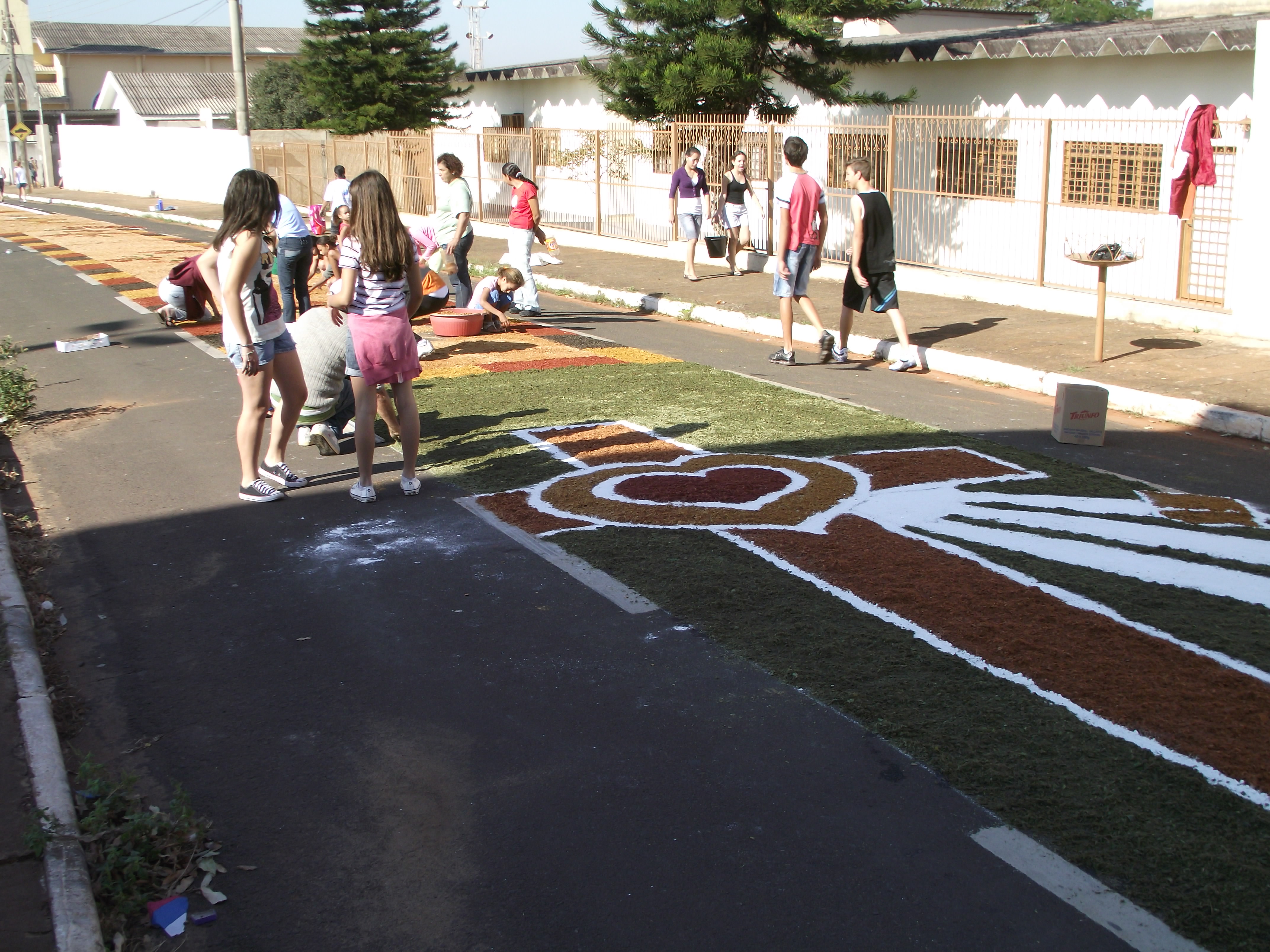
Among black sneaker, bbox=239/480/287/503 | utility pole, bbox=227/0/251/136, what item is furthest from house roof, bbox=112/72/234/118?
black sneaker, bbox=239/480/287/503

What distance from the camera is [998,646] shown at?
16.1 feet

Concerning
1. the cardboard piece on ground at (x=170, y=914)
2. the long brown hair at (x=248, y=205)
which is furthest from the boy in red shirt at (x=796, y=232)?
the cardboard piece on ground at (x=170, y=914)

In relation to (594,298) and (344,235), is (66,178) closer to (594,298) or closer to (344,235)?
(594,298)

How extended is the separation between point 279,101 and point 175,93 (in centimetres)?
A: 1921

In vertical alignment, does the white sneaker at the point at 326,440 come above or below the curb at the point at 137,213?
below

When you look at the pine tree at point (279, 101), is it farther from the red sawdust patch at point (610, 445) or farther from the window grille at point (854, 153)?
the red sawdust patch at point (610, 445)

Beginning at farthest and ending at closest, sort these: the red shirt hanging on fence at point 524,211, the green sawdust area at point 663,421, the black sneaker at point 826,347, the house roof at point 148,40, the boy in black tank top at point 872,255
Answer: the house roof at point 148,40, the red shirt hanging on fence at point 524,211, the black sneaker at point 826,347, the boy in black tank top at point 872,255, the green sawdust area at point 663,421

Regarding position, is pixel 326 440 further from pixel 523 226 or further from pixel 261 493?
pixel 523 226

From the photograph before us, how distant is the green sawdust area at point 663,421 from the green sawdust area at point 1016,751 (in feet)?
7.59

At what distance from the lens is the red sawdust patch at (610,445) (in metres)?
8.02

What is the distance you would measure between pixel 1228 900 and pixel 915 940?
2.83 ft

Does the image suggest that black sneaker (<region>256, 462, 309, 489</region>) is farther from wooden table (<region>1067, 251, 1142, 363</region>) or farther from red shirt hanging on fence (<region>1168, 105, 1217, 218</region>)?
red shirt hanging on fence (<region>1168, 105, 1217, 218</region>)

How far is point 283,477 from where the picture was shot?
7562mm

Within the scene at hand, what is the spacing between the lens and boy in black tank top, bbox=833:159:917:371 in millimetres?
11055
